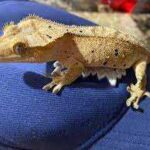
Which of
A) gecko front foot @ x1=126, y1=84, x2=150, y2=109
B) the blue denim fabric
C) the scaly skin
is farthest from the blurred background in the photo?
the blue denim fabric

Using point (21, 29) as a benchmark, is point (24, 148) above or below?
below

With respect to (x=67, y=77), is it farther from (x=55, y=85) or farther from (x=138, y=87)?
(x=138, y=87)

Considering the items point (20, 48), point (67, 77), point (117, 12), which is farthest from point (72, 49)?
point (117, 12)

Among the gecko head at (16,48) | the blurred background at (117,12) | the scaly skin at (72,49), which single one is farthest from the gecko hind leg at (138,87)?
the blurred background at (117,12)

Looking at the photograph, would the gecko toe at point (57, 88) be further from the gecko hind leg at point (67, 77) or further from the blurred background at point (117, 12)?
the blurred background at point (117, 12)

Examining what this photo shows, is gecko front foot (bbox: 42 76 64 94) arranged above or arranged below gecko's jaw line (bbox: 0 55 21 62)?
below

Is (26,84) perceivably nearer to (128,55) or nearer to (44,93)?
(44,93)

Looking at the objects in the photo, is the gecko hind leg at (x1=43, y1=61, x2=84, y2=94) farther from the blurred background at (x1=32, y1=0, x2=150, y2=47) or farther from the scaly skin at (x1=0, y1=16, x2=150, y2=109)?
the blurred background at (x1=32, y1=0, x2=150, y2=47)

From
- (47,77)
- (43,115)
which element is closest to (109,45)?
(47,77)
